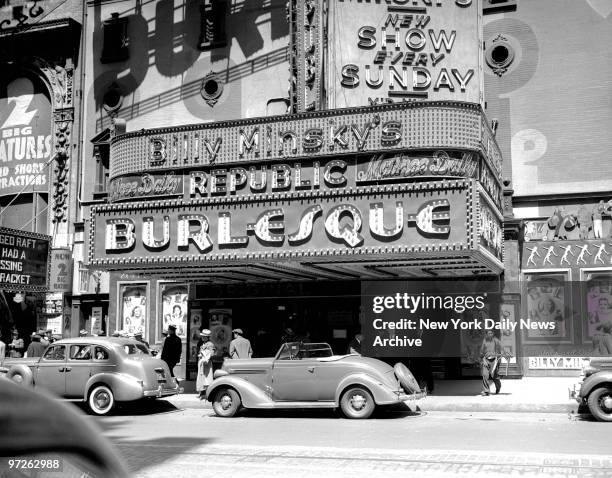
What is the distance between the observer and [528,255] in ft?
77.6

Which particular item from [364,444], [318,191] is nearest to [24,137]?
[318,191]

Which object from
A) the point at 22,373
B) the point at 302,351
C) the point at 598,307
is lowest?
the point at 22,373

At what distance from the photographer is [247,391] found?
15.8 metres

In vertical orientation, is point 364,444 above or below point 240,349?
below

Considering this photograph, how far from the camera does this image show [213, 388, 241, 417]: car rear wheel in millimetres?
15914

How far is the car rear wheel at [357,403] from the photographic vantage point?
15.1 metres

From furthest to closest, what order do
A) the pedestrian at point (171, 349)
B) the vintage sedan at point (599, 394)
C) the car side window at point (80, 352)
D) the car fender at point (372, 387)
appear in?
1. the pedestrian at point (171, 349)
2. the car side window at point (80, 352)
3. the car fender at point (372, 387)
4. the vintage sedan at point (599, 394)

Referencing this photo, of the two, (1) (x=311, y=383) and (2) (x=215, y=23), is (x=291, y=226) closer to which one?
(1) (x=311, y=383)

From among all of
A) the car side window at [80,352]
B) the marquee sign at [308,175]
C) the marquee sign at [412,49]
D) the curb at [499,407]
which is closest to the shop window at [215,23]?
the marquee sign at [412,49]

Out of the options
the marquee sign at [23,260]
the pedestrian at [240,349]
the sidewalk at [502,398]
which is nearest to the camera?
the sidewalk at [502,398]

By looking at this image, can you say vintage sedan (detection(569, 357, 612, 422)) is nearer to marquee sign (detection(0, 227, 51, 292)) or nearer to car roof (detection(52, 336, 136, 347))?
car roof (detection(52, 336, 136, 347))

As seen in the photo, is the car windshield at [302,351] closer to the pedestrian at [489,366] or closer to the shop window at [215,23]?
the pedestrian at [489,366]

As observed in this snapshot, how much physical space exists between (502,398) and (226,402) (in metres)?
6.37

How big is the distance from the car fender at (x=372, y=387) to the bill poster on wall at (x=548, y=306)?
9.65 metres
